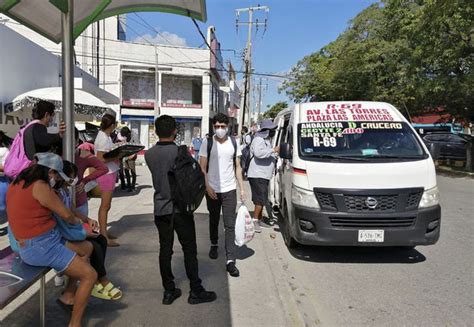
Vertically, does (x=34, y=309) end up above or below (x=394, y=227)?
below

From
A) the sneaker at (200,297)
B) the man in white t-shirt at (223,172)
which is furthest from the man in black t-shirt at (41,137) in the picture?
the sneaker at (200,297)

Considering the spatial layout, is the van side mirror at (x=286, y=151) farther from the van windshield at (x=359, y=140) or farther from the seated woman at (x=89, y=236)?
the seated woman at (x=89, y=236)

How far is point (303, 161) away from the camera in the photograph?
595cm

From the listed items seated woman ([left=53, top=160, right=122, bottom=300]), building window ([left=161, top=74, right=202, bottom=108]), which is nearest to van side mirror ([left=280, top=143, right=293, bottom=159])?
seated woman ([left=53, top=160, right=122, bottom=300])

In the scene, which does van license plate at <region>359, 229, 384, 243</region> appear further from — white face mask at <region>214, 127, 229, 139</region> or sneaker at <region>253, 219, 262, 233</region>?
sneaker at <region>253, 219, 262, 233</region>

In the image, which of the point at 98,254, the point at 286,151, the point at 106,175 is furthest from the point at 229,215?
the point at 106,175

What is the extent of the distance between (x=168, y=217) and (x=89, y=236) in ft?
2.43

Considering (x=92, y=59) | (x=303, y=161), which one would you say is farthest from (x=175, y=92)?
(x=303, y=161)

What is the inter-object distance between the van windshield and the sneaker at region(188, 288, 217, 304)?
248 cm

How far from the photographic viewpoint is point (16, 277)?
3451 millimetres

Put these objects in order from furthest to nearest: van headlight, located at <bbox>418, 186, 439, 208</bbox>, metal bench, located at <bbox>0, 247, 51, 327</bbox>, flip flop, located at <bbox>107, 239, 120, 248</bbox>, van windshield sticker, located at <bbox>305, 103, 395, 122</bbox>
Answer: van windshield sticker, located at <bbox>305, 103, 395, 122</bbox>
flip flop, located at <bbox>107, 239, 120, 248</bbox>
van headlight, located at <bbox>418, 186, 439, 208</bbox>
metal bench, located at <bbox>0, 247, 51, 327</bbox>

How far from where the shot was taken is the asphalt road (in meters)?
4.27

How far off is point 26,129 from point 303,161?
3.32 metres

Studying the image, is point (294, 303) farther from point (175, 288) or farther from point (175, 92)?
point (175, 92)
